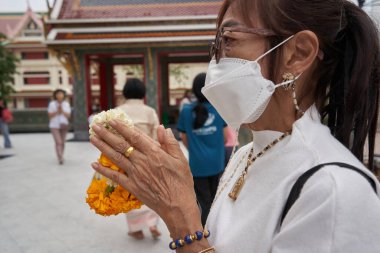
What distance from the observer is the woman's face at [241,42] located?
930 millimetres

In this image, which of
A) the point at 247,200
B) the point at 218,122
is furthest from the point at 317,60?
the point at 218,122

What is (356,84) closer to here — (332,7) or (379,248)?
(332,7)

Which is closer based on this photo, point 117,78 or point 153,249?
point 153,249

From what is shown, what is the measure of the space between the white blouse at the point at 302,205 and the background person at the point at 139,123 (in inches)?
105

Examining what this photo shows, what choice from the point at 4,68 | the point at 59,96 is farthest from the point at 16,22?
the point at 59,96

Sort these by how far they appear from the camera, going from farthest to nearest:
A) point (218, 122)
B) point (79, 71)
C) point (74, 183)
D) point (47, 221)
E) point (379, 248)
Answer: point (79, 71), point (74, 183), point (47, 221), point (218, 122), point (379, 248)

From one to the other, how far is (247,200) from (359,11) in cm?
58

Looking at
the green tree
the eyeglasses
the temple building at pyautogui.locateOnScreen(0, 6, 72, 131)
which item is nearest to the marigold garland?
the eyeglasses

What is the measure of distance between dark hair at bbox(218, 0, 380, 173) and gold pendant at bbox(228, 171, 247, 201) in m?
0.29

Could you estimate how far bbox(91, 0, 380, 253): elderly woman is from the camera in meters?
0.83

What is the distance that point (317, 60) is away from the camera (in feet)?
3.05

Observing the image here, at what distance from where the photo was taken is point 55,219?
426 centimetres

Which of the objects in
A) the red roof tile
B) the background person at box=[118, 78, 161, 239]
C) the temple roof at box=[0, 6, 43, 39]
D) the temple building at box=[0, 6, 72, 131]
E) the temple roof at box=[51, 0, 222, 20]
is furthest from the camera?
the red roof tile

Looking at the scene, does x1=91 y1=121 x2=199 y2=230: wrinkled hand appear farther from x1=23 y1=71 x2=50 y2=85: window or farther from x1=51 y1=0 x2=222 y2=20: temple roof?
x1=23 y1=71 x2=50 y2=85: window
